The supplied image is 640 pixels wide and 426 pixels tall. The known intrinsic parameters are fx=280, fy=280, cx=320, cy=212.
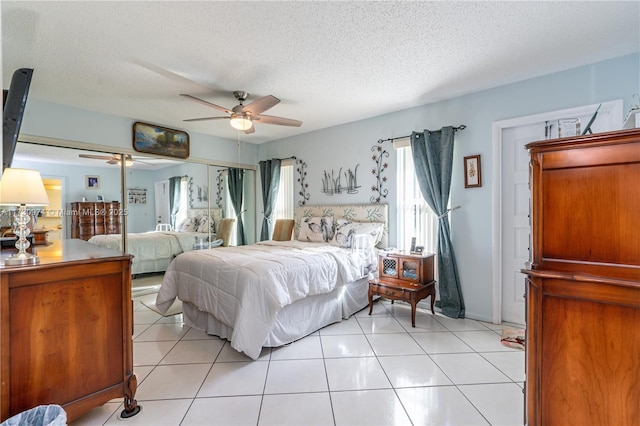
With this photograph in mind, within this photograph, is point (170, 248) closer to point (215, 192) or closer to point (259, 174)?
point (215, 192)

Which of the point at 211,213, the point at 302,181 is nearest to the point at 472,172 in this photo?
the point at 302,181

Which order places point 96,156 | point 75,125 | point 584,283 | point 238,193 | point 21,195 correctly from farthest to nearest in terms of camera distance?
point 238,193 → point 96,156 → point 75,125 → point 21,195 → point 584,283

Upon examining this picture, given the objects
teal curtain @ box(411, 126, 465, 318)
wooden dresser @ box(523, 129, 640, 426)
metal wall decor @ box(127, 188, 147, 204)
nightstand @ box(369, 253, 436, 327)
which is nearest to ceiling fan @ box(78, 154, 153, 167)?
metal wall decor @ box(127, 188, 147, 204)

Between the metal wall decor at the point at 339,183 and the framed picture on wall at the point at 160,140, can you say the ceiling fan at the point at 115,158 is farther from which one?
the metal wall decor at the point at 339,183

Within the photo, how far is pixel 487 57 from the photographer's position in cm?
240

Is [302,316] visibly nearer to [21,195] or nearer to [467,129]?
[21,195]

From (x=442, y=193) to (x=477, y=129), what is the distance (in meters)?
0.79

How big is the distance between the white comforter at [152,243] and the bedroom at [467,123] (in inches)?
50.6

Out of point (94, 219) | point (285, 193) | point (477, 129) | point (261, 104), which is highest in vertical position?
point (261, 104)

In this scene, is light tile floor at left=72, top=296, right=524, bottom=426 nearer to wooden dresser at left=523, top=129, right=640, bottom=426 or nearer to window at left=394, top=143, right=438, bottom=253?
wooden dresser at left=523, top=129, right=640, bottom=426

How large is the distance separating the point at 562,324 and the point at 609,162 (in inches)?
25.5

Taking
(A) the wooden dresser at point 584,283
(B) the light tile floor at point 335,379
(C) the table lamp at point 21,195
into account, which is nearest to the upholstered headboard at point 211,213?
(B) the light tile floor at point 335,379

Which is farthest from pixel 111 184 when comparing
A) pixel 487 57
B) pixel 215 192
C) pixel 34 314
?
pixel 487 57

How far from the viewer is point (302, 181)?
4.82 m
